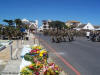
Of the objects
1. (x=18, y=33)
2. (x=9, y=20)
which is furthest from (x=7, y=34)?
(x=9, y=20)

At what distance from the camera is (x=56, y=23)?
4313 inches

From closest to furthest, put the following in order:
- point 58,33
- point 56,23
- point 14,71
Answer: point 14,71, point 58,33, point 56,23

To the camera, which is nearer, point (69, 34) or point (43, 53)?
point (43, 53)

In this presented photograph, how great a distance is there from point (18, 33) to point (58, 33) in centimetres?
905

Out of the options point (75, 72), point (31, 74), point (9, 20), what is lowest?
point (75, 72)

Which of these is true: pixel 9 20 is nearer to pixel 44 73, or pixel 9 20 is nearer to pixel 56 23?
pixel 44 73

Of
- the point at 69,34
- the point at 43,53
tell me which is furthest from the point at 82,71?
the point at 69,34

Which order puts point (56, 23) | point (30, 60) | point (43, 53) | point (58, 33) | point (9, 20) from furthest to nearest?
point (56, 23) < point (9, 20) < point (58, 33) < point (43, 53) < point (30, 60)

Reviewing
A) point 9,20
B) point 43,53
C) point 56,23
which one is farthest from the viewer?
point 56,23

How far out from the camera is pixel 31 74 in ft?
17.6

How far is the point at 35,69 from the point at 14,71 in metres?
1.23

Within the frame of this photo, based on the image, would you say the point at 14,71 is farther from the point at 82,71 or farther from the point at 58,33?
the point at 58,33

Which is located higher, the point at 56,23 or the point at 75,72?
the point at 56,23

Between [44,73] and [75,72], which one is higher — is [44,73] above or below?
above
